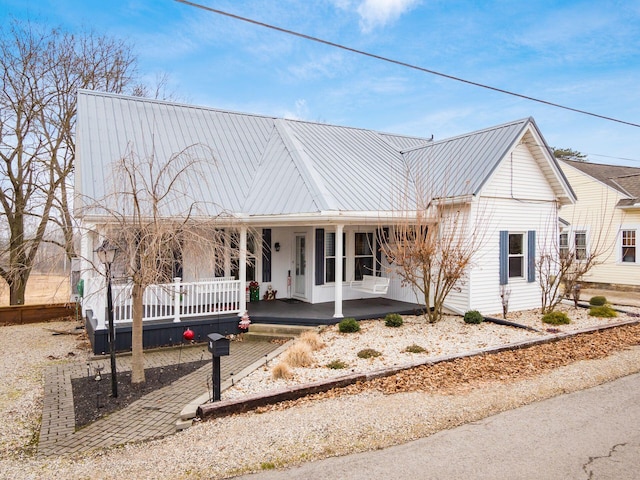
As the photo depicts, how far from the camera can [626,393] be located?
260 inches

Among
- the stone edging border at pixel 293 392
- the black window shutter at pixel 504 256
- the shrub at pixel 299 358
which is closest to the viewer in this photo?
the stone edging border at pixel 293 392

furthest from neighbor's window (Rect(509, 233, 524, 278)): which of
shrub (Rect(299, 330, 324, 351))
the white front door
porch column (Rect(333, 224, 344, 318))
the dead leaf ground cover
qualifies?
shrub (Rect(299, 330, 324, 351))

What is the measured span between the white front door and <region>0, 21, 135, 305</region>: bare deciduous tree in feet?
27.6

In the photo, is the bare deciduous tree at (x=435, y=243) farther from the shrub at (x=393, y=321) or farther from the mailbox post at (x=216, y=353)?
the mailbox post at (x=216, y=353)

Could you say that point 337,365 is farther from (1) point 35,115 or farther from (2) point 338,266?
(1) point 35,115

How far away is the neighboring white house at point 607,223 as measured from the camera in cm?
1906

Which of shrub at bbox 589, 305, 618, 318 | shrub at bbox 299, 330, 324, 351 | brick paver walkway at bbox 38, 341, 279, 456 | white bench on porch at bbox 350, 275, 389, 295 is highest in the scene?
white bench on porch at bbox 350, 275, 389, 295

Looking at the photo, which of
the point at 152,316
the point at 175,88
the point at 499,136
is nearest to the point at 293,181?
the point at 152,316

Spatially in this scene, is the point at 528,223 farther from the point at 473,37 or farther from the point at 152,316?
the point at 152,316

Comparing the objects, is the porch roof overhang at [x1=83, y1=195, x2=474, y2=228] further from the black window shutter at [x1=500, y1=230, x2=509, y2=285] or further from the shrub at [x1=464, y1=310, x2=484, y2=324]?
the shrub at [x1=464, y1=310, x2=484, y2=324]

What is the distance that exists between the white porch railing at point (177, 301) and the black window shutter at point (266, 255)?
2.07m

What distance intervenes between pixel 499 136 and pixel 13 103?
57.4 feet

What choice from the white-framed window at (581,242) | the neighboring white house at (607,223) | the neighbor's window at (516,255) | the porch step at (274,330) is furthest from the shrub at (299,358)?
the white-framed window at (581,242)

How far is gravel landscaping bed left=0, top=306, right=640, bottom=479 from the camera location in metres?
4.70
